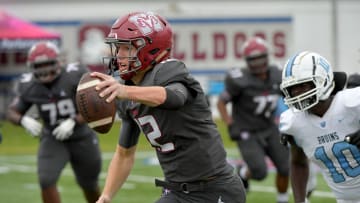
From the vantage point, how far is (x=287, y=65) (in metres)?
5.07

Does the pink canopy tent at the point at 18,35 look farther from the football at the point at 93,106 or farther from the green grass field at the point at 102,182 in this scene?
the football at the point at 93,106

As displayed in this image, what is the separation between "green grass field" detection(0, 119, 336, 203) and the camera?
1003 centimetres

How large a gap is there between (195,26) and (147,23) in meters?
16.5

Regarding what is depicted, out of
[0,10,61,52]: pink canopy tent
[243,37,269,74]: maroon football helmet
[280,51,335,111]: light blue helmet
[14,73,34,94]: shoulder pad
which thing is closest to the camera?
[280,51,335,111]: light blue helmet

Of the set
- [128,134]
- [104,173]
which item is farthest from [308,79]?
[104,173]

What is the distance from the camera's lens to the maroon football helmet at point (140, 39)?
471cm

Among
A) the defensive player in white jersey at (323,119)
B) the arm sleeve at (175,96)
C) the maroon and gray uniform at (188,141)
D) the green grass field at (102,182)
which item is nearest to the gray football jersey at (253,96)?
the green grass field at (102,182)

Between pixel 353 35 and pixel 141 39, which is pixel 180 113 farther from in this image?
pixel 353 35

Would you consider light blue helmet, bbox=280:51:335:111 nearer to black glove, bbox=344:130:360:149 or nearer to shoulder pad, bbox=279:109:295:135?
shoulder pad, bbox=279:109:295:135

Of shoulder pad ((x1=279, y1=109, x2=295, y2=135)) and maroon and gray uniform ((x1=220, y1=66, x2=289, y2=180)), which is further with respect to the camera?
maroon and gray uniform ((x1=220, y1=66, x2=289, y2=180))

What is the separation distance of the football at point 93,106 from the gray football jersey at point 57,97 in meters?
3.41

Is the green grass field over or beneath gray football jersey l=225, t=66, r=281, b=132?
beneath

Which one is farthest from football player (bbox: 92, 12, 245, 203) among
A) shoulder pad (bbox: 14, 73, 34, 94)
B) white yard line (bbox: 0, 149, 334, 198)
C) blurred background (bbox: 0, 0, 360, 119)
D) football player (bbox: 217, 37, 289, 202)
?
blurred background (bbox: 0, 0, 360, 119)

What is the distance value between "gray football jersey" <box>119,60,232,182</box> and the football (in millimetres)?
275
